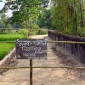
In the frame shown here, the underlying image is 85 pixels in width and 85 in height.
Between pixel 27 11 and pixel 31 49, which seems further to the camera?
pixel 27 11

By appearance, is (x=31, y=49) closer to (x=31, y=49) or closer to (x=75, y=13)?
(x=31, y=49)

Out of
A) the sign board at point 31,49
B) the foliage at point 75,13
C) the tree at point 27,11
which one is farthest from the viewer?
the tree at point 27,11

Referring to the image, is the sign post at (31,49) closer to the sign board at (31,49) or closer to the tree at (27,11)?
the sign board at (31,49)

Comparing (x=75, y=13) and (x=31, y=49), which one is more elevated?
(x=75, y=13)

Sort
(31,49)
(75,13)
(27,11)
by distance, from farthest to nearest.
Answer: (27,11) → (75,13) → (31,49)

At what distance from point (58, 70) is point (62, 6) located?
399 inches

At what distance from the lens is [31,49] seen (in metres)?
5.54

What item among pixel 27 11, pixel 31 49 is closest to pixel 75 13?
pixel 31 49

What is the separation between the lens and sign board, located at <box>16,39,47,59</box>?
5523 millimetres

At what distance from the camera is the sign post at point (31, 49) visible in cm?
552

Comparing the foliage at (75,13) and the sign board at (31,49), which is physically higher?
the foliage at (75,13)

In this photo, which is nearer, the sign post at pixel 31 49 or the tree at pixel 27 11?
the sign post at pixel 31 49

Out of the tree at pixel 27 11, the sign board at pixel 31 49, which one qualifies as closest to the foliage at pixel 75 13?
the sign board at pixel 31 49

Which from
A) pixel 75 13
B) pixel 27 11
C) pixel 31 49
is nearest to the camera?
pixel 31 49
